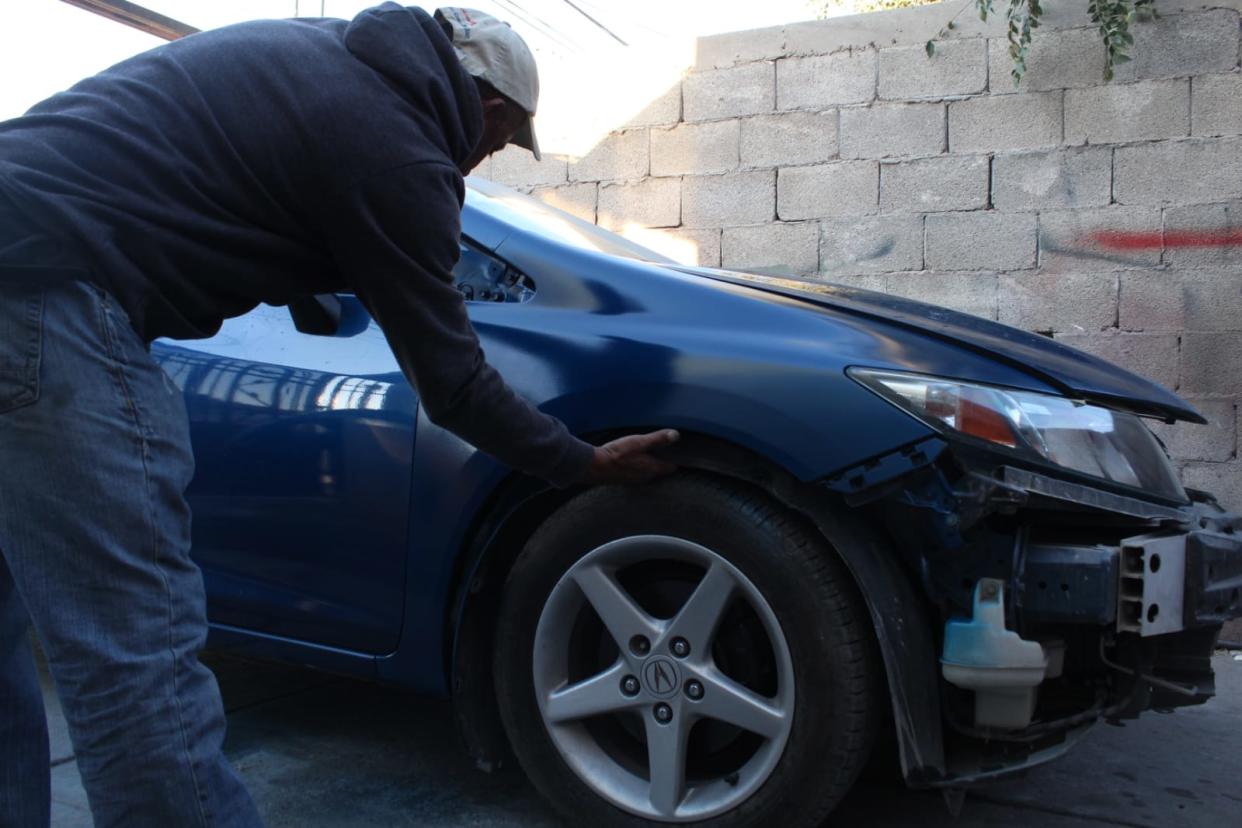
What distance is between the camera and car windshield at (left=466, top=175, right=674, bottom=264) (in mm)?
2703

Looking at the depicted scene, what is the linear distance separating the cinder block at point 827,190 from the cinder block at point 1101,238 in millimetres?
781

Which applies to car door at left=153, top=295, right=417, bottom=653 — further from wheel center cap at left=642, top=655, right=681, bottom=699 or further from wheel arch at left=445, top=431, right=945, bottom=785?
wheel center cap at left=642, top=655, right=681, bottom=699

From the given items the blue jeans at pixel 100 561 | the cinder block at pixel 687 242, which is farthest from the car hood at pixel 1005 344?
the cinder block at pixel 687 242

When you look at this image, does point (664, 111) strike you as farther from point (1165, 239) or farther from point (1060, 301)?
point (1165, 239)

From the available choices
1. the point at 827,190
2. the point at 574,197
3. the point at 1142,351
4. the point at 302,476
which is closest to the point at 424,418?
the point at 302,476

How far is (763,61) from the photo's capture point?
5.41 m

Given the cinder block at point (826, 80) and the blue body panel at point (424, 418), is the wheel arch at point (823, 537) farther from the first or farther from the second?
the cinder block at point (826, 80)

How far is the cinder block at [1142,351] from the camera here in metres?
4.67

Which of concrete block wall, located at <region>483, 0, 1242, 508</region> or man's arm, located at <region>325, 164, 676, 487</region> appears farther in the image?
concrete block wall, located at <region>483, 0, 1242, 508</region>

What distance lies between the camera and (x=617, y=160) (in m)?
5.79

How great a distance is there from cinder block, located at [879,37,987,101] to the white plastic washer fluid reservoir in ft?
11.7

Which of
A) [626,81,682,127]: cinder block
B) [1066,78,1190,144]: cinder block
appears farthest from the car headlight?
[626,81,682,127]: cinder block

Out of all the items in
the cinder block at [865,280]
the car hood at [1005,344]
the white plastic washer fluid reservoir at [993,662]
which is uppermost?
the cinder block at [865,280]

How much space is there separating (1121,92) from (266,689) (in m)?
4.02
